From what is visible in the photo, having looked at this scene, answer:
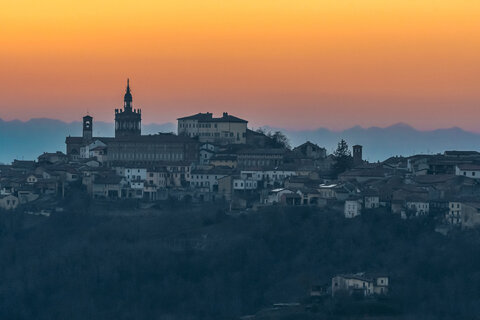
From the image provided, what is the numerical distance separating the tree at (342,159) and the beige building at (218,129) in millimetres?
6162

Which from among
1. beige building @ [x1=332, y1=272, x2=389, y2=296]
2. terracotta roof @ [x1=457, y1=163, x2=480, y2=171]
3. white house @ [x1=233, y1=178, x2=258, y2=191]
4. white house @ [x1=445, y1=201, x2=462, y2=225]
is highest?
terracotta roof @ [x1=457, y1=163, x2=480, y2=171]

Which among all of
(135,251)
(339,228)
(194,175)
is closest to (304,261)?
(339,228)

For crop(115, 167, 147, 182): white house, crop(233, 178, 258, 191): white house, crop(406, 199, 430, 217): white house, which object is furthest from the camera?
crop(115, 167, 147, 182): white house

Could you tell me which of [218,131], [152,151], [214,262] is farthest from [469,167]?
[218,131]

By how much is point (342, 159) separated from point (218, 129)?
944cm

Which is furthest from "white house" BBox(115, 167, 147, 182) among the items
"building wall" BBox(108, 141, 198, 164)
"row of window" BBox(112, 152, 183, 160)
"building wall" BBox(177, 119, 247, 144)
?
"building wall" BBox(177, 119, 247, 144)

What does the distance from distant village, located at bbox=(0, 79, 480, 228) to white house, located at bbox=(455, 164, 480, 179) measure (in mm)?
39

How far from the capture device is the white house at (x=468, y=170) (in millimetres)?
81125

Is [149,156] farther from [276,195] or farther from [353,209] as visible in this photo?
[353,209]

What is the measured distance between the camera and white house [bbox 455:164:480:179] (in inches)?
3194

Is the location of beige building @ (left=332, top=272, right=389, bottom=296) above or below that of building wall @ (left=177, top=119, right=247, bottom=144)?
below

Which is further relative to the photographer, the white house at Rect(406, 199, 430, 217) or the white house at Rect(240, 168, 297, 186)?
the white house at Rect(240, 168, 297, 186)

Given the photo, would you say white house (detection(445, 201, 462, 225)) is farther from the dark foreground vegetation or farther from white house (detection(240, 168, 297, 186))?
white house (detection(240, 168, 297, 186))

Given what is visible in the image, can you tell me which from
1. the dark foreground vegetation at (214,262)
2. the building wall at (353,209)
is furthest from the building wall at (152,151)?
the building wall at (353,209)
